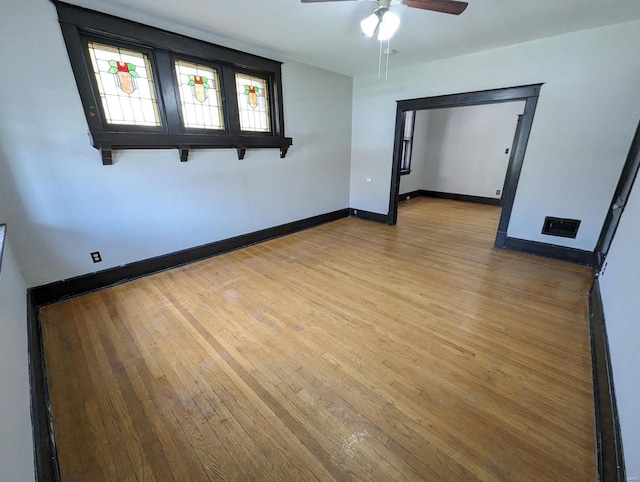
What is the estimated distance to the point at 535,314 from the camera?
2361mm

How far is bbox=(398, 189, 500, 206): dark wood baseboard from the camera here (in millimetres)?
6609

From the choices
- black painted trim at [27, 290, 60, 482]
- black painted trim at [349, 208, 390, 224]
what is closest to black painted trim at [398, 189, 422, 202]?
black painted trim at [349, 208, 390, 224]

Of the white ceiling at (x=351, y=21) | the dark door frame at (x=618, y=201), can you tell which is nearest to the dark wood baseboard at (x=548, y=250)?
the dark door frame at (x=618, y=201)

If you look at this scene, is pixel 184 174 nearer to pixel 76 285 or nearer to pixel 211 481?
pixel 76 285

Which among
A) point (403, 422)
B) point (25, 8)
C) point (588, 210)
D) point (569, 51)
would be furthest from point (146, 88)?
point (588, 210)

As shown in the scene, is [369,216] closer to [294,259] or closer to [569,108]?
[294,259]

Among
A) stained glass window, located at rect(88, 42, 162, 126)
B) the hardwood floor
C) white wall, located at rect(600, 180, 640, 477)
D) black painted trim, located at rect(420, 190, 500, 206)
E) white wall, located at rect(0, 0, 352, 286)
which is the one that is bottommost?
the hardwood floor

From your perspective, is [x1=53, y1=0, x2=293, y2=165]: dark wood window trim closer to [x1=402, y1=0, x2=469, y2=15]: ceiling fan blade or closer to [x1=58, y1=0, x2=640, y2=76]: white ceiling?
[x1=58, y1=0, x2=640, y2=76]: white ceiling

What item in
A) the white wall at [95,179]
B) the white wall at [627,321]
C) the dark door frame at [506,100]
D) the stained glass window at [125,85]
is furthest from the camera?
the dark door frame at [506,100]

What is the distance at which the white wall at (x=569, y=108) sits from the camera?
2791mm

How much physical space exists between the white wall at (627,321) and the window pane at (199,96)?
13.2ft

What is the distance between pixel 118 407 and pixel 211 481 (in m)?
0.78

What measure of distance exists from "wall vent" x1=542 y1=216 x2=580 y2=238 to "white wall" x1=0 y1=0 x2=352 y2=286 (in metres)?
3.65

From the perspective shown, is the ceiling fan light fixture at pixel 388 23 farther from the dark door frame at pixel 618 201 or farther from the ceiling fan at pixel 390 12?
the dark door frame at pixel 618 201
